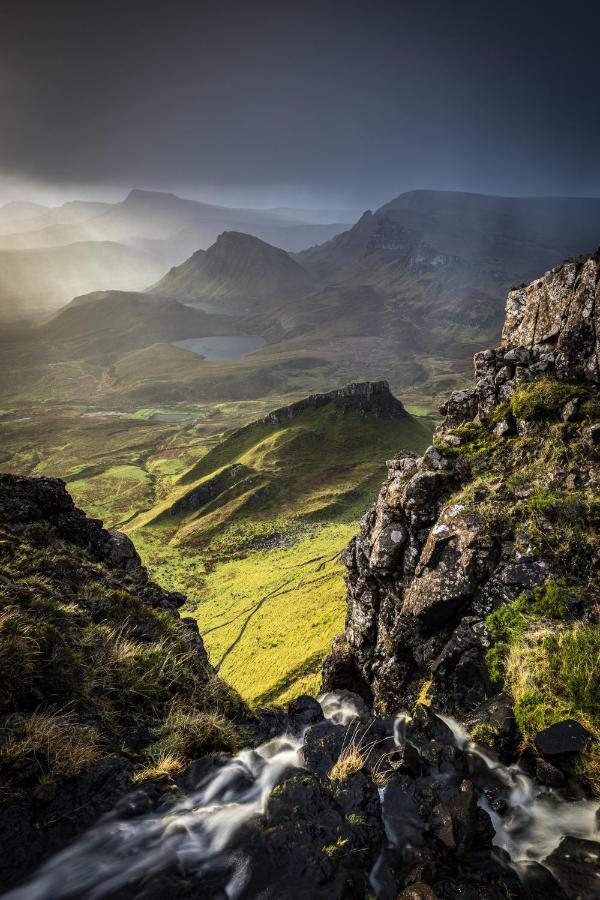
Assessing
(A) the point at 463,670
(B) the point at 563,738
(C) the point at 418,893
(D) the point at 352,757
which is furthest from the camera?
(A) the point at 463,670

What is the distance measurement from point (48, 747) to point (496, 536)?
14.3m

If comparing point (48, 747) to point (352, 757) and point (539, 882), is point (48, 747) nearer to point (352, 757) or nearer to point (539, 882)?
point (352, 757)

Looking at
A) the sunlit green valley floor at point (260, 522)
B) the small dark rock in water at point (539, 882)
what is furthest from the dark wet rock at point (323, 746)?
the sunlit green valley floor at point (260, 522)

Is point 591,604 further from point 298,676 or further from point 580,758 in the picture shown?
point 298,676

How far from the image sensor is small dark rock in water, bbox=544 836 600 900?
6387 mm

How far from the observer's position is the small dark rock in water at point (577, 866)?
639cm

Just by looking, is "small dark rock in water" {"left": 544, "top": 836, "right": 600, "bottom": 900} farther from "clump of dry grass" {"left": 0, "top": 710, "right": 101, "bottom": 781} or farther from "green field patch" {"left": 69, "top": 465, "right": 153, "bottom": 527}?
"green field patch" {"left": 69, "top": 465, "right": 153, "bottom": 527}

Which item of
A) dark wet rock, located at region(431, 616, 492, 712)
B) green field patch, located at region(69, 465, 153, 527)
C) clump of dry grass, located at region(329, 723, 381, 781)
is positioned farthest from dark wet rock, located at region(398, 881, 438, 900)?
green field patch, located at region(69, 465, 153, 527)

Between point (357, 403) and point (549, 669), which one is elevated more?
point (549, 669)

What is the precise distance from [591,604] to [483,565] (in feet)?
11.1

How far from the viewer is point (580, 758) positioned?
849cm

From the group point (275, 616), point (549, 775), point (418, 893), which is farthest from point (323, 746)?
point (275, 616)

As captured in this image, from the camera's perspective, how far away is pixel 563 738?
873cm

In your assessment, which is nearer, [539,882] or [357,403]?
[539,882]
